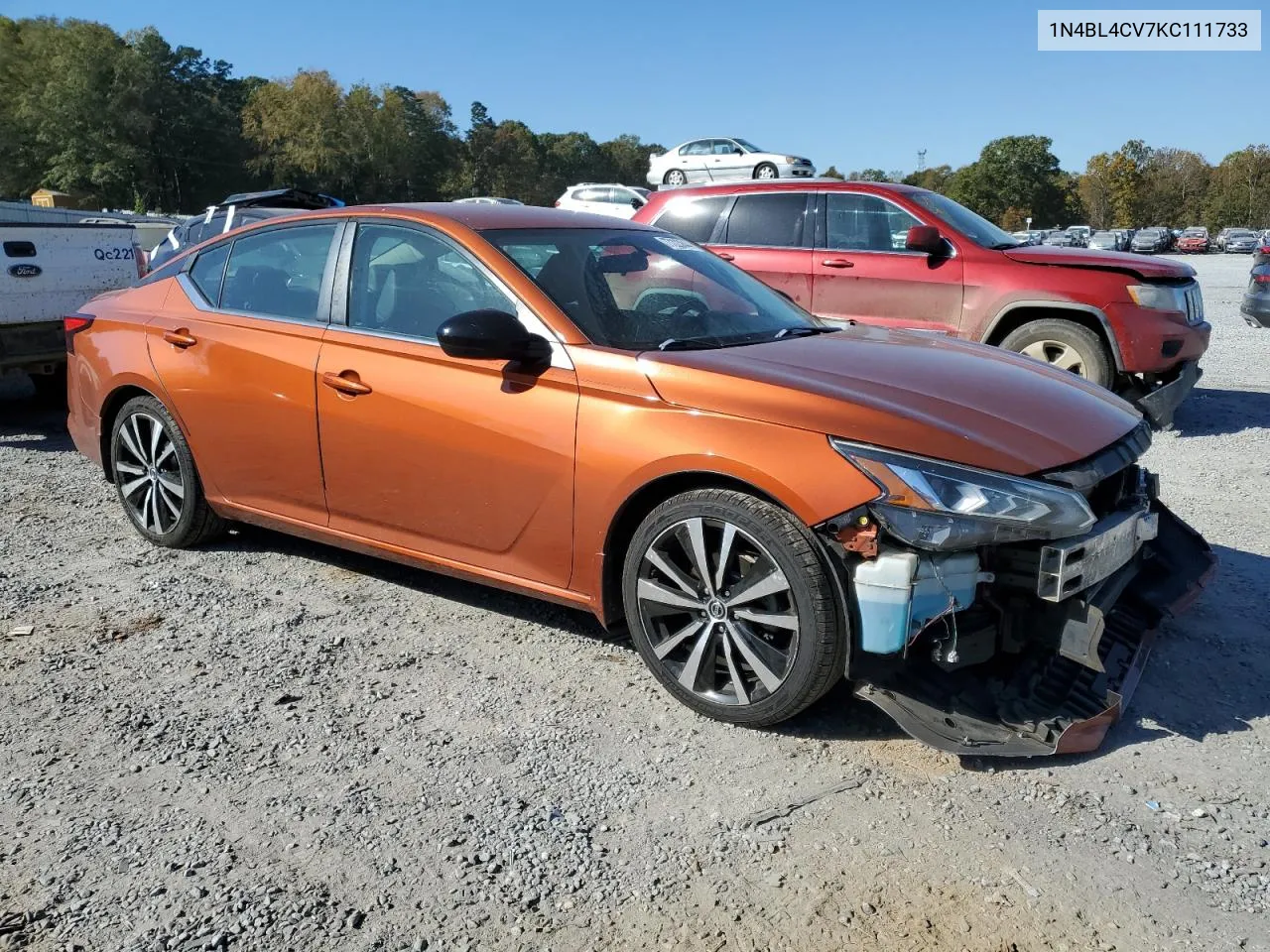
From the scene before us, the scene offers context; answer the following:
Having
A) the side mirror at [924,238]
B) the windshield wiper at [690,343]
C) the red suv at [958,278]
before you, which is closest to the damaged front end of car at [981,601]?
the windshield wiper at [690,343]

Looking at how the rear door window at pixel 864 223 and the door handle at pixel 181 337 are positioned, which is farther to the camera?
the rear door window at pixel 864 223

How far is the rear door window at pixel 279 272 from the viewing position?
173 inches

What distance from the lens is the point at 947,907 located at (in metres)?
2.43

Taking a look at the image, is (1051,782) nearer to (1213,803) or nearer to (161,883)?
(1213,803)

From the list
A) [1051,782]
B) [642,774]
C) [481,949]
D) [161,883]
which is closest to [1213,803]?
[1051,782]

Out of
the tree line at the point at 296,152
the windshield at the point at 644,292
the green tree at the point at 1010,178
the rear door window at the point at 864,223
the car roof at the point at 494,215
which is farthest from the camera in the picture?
the green tree at the point at 1010,178

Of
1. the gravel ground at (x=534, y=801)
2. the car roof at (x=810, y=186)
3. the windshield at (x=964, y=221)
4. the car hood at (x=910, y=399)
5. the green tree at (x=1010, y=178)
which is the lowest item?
the gravel ground at (x=534, y=801)

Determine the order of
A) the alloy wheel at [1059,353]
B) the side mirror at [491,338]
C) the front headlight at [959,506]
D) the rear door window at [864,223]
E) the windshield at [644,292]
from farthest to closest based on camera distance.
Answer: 1. the rear door window at [864,223]
2. the alloy wheel at [1059,353]
3. the windshield at [644,292]
4. the side mirror at [491,338]
5. the front headlight at [959,506]

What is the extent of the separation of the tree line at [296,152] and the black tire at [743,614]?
62712mm

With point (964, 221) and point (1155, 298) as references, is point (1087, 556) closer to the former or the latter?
point (1155, 298)

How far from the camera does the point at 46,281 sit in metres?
7.83

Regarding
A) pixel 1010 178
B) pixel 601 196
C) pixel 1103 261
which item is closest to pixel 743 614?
pixel 1103 261

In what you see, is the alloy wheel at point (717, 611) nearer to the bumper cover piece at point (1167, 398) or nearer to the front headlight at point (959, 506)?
the front headlight at point (959, 506)

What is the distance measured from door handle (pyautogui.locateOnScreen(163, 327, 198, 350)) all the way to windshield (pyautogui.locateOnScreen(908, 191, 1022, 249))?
18.8 ft
